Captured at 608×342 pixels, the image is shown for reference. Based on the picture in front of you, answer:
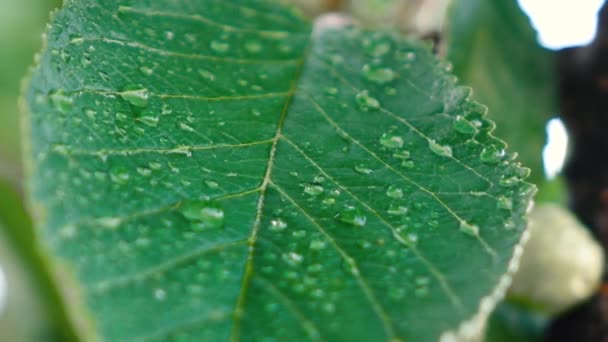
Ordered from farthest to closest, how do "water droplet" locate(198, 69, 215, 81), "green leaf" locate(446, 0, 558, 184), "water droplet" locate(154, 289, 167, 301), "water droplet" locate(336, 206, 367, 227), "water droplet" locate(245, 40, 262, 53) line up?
"green leaf" locate(446, 0, 558, 184)
"water droplet" locate(245, 40, 262, 53)
"water droplet" locate(198, 69, 215, 81)
"water droplet" locate(336, 206, 367, 227)
"water droplet" locate(154, 289, 167, 301)

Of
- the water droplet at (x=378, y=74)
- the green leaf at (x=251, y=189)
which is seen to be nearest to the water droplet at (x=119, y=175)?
the green leaf at (x=251, y=189)

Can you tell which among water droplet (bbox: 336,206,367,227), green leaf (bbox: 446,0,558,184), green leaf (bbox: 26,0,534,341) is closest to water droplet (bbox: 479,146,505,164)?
green leaf (bbox: 26,0,534,341)

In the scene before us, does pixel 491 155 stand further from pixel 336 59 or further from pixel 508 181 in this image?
pixel 336 59

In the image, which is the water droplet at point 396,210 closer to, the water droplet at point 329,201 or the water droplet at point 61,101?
the water droplet at point 329,201

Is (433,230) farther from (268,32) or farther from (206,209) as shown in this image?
(268,32)

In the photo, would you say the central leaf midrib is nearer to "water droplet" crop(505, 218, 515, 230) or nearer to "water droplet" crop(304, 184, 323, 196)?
"water droplet" crop(304, 184, 323, 196)

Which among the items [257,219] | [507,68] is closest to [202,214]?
[257,219]
